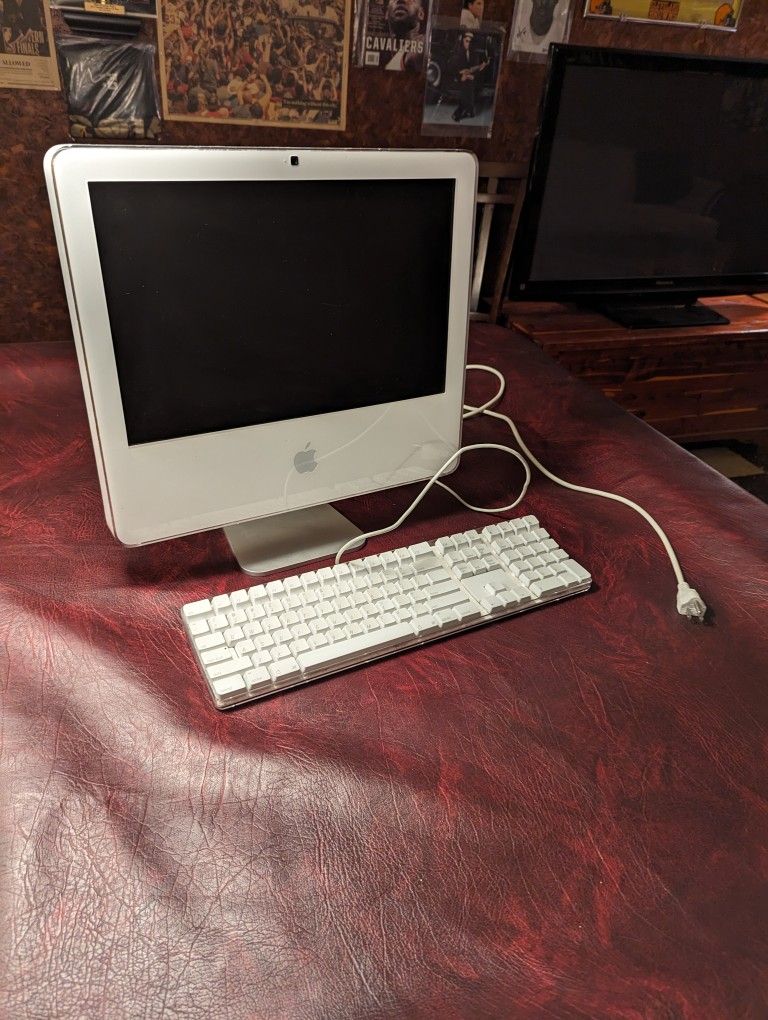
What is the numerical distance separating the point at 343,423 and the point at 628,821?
1.57 ft

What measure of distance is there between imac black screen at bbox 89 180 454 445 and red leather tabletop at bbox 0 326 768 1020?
212 mm

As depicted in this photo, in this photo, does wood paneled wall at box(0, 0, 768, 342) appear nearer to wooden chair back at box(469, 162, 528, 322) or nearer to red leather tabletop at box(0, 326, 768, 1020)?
wooden chair back at box(469, 162, 528, 322)

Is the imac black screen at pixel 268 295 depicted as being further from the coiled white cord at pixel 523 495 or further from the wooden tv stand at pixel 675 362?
the wooden tv stand at pixel 675 362

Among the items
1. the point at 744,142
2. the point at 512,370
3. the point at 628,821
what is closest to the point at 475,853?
the point at 628,821

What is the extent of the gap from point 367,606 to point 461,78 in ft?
4.56

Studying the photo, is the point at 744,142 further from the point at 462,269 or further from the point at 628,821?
the point at 628,821

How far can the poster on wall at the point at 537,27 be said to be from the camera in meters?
1.59

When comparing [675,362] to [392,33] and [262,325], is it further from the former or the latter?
[262,325]

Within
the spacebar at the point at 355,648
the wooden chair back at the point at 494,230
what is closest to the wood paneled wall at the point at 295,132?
the wooden chair back at the point at 494,230

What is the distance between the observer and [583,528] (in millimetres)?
913

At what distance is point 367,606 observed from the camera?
0.72 metres

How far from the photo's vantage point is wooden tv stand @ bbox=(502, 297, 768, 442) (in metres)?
1.76

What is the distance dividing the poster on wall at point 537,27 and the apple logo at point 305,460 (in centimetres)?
133

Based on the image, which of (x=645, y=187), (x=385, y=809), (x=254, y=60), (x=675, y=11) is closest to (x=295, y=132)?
(x=254, y=60)
